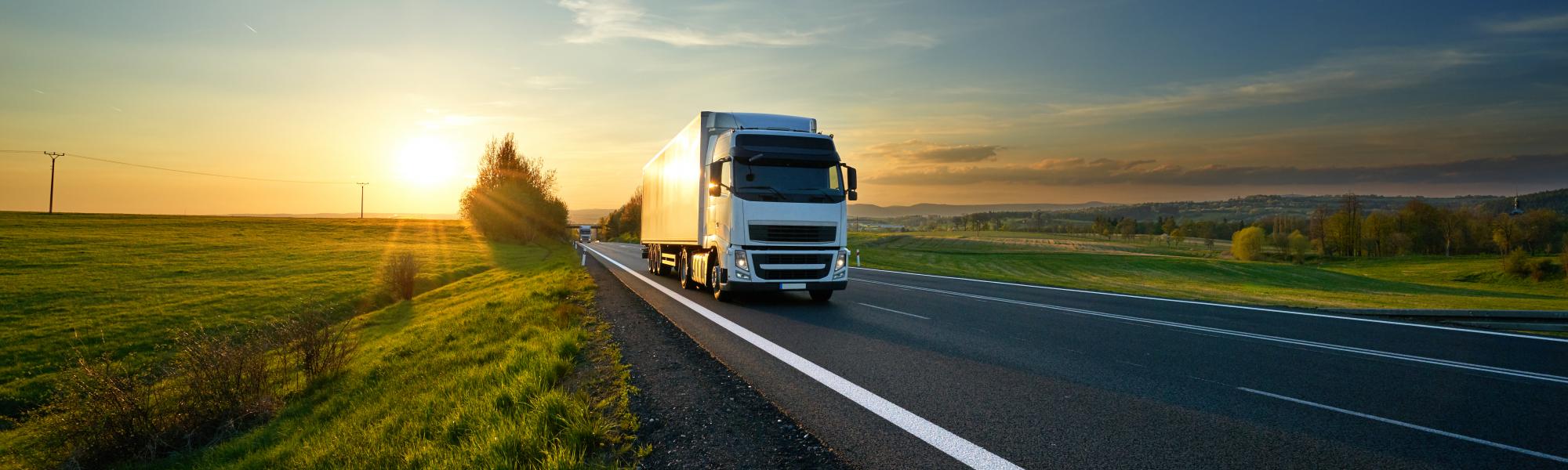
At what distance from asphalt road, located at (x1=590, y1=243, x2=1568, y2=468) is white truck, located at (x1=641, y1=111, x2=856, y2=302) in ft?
5.02

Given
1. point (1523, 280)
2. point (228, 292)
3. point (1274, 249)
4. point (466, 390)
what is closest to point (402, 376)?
point (466, 390)

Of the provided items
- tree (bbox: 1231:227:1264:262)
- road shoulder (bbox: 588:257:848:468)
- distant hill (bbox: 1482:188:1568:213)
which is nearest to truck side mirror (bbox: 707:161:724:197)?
road shoulder (bbox: 588:257:848:468)

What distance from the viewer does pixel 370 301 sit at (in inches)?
957

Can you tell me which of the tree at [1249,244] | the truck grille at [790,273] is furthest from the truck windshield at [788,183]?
the tree at [1249,244]

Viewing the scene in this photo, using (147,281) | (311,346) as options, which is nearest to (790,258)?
(311,346)

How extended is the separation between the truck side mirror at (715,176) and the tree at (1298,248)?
93.0 metres

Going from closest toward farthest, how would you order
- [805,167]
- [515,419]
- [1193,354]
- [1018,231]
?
[515,419], [1193,354], [805,167], [1018,231]

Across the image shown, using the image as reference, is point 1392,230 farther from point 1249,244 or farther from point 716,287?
point 716,287

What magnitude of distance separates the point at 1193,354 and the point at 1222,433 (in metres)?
3.63

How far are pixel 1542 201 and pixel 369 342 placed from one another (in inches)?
8401

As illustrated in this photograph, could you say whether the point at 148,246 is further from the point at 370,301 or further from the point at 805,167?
the point at 805,167

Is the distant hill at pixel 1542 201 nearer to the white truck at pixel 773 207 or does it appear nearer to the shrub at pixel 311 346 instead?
the white truck at pixel 773 207

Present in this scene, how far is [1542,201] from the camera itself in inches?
5374

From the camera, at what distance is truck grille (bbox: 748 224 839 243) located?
39.1 feet
